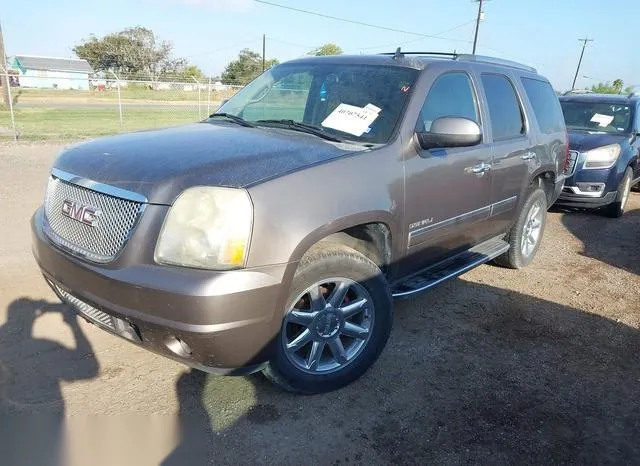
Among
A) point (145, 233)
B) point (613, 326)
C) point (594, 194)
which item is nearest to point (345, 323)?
point (145, 233)

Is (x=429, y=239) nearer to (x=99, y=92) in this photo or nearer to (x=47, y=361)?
(x=47, y=361)

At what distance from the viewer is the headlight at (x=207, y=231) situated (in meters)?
2.34

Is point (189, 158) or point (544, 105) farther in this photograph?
point (544, 105)

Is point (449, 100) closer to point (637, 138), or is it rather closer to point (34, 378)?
point (34, 378)

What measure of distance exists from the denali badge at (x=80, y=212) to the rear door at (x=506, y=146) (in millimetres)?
2962

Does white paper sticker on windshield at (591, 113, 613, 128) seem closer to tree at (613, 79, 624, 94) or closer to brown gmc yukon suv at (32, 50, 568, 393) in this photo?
brown gmc yukon suv at (32, 50, 568, 393)

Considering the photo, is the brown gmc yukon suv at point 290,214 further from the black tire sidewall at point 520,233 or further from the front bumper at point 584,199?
the front bumper at point 584,199

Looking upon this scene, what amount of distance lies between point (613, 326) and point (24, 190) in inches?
296

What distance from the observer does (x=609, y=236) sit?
22.7 feet

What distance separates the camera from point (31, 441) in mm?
2566

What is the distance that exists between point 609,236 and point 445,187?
15.1 ft

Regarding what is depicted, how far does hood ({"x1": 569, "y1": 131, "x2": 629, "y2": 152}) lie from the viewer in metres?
7.50

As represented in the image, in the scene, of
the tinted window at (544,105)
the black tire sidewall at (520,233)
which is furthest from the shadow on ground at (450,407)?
the tinted window at (544,105)

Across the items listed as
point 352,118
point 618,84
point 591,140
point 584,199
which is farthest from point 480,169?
point 618,84
